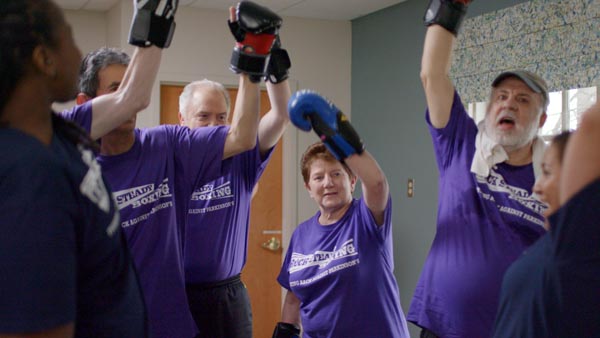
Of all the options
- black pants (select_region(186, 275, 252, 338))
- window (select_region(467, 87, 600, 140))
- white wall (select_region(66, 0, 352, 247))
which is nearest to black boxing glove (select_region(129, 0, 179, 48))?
black pants (select_region(186, 275, 252, 338))

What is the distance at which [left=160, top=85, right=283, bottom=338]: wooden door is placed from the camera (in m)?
5.38

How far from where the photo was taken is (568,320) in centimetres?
113

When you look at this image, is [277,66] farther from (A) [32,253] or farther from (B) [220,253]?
(A) [32,253]

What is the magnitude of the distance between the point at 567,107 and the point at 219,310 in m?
2.19

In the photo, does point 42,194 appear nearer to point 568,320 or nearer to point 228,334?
point 568,320

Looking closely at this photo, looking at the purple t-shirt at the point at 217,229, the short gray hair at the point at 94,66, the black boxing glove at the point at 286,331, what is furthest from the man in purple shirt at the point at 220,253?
the short gray hair at the point at 94,66

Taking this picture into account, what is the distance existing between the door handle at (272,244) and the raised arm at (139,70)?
3797 millimetres

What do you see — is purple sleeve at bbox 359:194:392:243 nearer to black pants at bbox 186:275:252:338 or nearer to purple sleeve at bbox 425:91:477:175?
purple sleeve at bbox 425:91:477:175

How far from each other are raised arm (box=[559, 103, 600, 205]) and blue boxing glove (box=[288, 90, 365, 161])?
0.86 metres

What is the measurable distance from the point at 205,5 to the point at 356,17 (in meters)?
1.26

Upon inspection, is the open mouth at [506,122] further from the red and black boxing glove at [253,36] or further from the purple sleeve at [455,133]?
the red and black boxing glove at [253,36]

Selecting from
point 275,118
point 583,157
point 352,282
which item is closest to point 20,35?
point 583,157

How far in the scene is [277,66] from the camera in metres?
2.17

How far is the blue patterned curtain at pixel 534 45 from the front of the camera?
3434 mm
